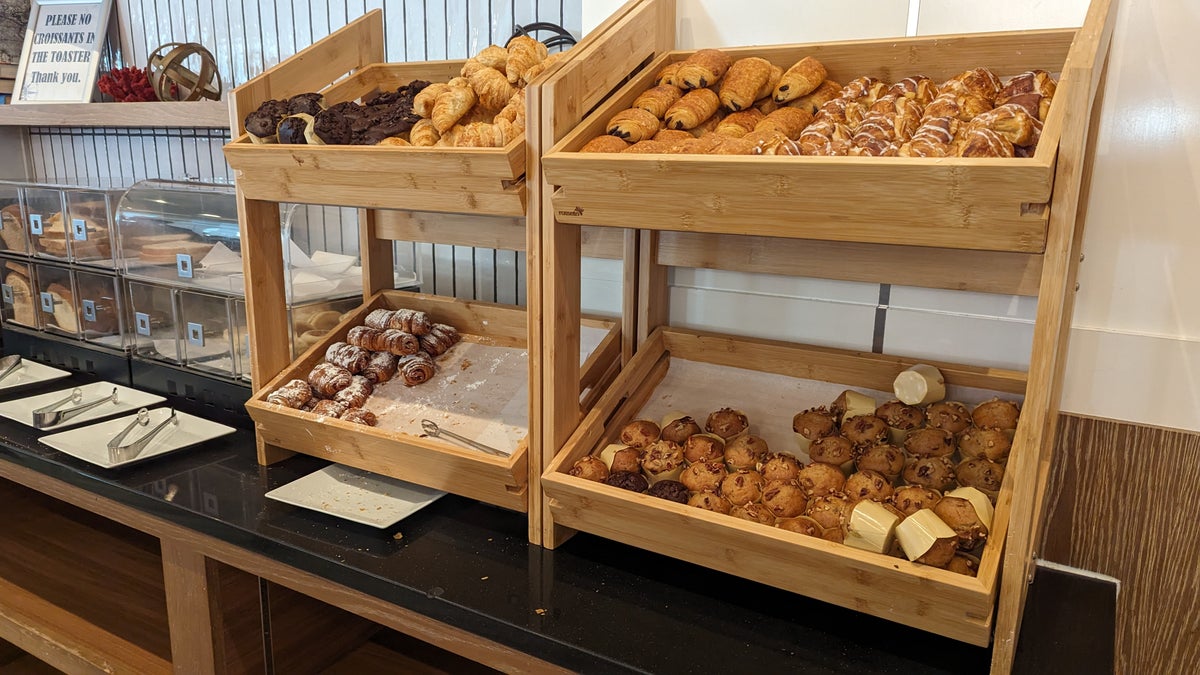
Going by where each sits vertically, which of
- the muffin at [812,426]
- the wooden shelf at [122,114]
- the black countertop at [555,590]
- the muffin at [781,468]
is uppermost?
the wooden shelf at [122,114]

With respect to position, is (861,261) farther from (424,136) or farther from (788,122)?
(424,136)

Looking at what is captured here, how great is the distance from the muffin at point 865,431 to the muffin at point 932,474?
0.09m

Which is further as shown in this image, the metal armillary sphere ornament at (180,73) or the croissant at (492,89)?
the metal armillary sphere ornament at (180,73)

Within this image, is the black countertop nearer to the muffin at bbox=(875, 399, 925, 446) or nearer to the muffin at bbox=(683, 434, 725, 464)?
the muffin at bbox=(683, 434, 725, 464)

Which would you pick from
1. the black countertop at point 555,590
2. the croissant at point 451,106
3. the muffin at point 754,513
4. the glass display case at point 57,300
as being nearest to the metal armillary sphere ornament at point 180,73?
the glass display case at point 57,300

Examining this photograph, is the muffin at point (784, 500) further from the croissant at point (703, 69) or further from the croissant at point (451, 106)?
the croissant at point (451, 106)

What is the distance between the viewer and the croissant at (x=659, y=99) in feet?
4.55

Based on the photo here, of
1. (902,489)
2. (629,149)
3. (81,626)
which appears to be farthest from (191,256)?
(902,489)

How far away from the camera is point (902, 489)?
1.21m

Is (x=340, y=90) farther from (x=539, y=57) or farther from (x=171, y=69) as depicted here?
(x=171, y=69)

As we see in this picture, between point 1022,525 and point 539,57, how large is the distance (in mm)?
1186

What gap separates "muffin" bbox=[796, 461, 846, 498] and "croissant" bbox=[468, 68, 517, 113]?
0.90 meters

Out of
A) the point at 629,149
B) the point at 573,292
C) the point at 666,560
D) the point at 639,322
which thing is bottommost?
the point at 666,560

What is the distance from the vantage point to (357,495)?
1.64 m
